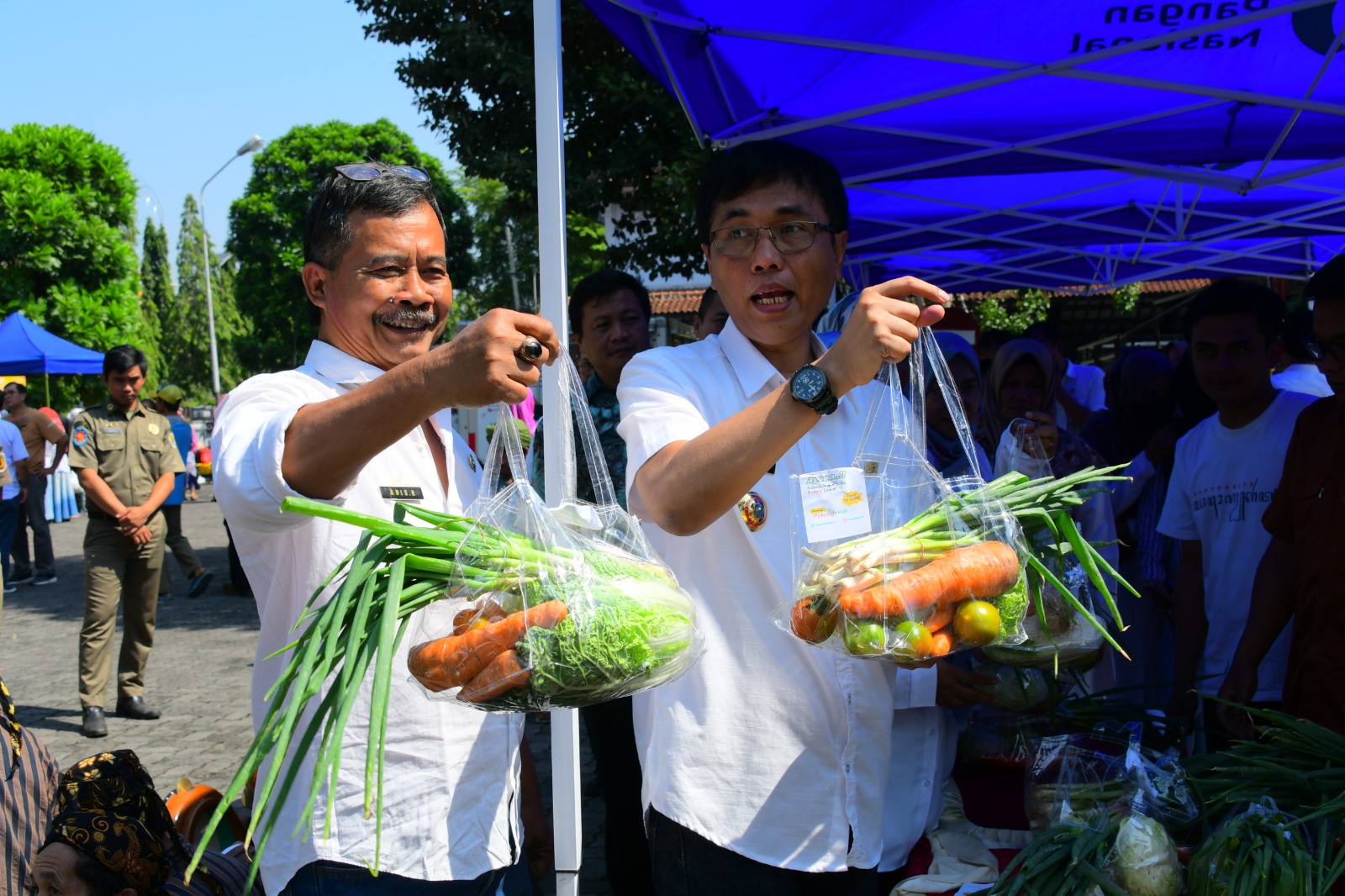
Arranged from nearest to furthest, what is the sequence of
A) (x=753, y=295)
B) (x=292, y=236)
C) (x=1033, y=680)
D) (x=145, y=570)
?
(x=753, y=295) → (x=1033, y=680) → (x=145, y=570) → (x=292, y=236)

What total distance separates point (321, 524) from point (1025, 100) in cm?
352

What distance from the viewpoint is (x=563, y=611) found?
4.82ft

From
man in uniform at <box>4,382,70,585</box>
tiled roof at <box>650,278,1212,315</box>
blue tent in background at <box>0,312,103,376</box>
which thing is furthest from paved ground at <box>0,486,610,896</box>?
tiled roof at <box>650,278,1212,315</box>

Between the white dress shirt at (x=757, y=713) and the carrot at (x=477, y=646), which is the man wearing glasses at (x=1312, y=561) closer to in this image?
the white dress shirt at (x=757, y=713)

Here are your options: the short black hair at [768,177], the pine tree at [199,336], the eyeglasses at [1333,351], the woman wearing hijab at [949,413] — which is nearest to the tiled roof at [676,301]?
the woman wearing hijab at [949,413]

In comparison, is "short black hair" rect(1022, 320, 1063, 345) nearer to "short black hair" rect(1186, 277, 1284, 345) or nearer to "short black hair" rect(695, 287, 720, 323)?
"short black hair" rect(695, 287, 720, 323)

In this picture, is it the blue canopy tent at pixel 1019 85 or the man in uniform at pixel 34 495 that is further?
the man in uniform at pixel 34 495

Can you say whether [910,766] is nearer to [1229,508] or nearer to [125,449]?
[1229,508]

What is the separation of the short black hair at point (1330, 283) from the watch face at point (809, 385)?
2.10 metres

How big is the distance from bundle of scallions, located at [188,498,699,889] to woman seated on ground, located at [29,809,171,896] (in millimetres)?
1732

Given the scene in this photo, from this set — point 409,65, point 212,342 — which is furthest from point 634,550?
point 212,342

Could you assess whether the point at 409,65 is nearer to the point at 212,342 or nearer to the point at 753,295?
the point at 753,295

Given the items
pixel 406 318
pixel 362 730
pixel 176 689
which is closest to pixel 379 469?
pixel 406 318

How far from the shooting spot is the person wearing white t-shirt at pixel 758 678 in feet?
6.66
